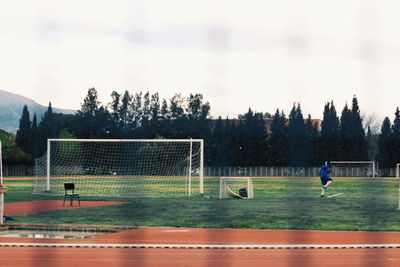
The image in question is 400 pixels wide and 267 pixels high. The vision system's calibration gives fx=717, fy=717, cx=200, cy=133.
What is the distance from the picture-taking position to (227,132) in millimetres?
80062

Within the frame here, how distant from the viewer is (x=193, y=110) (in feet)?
272

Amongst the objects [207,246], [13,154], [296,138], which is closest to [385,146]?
[296,138]

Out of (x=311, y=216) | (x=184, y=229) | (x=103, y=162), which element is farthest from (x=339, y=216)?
(x=103, y=162)

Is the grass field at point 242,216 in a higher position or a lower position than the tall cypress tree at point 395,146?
lower

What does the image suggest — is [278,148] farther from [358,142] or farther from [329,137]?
[358,142]

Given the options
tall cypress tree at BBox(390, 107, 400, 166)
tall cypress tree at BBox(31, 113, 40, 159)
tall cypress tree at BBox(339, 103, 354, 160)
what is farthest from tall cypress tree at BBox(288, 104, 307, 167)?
tall cypress tree at BBox(31, 113, 40, 159)

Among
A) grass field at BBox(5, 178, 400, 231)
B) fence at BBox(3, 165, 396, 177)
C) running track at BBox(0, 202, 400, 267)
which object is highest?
fence at BBox(3, 165, 396, 177)

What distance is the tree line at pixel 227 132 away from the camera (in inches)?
2785

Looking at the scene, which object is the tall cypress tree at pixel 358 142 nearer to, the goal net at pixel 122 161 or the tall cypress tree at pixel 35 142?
the goal net at pixel 122 161

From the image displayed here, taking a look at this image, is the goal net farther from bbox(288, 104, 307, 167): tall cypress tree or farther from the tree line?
bbox(288, 104, 307, 167): tall cypress tree

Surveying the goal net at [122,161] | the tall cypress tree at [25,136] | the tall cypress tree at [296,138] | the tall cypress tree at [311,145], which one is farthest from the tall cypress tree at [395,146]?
the tall cypress tree at [25,136]

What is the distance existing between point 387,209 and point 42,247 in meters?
11.9

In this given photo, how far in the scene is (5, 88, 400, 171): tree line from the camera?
70.8 meters

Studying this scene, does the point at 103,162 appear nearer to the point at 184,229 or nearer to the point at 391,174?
the point at 391,174
